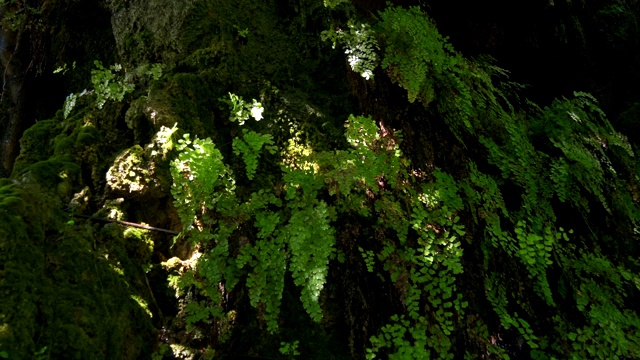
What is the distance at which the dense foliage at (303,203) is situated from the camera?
2.37m

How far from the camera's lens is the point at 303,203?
2.53 meters

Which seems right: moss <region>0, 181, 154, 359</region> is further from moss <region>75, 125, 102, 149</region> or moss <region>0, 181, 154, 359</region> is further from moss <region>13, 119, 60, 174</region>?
moss <region>13, 119, 60, 174</region>

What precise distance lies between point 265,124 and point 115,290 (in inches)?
59.3

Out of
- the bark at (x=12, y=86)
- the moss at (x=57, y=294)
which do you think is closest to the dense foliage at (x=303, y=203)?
the moss at (x=57, y=294)

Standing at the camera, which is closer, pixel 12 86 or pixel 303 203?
pixel 303 203

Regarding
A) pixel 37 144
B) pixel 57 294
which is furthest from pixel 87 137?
pixel 57 294

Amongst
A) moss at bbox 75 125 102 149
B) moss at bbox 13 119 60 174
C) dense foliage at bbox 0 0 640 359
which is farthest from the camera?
moss at bbox 13 119 60 174

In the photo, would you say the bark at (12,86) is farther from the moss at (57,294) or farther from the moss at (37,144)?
the moss at (57,294)

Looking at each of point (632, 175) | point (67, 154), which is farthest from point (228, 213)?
point (632, 175)

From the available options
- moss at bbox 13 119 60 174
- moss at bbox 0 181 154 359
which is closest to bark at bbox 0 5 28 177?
moss at bbox 13 119 60 174

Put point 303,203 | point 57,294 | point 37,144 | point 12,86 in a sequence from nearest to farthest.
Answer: point 57,294 < point 303,203 < point 37,144 < point 12,86

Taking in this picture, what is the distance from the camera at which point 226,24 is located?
3352 millimetres

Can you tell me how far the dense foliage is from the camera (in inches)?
93.4

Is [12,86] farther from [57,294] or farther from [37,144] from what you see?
[57,294]
